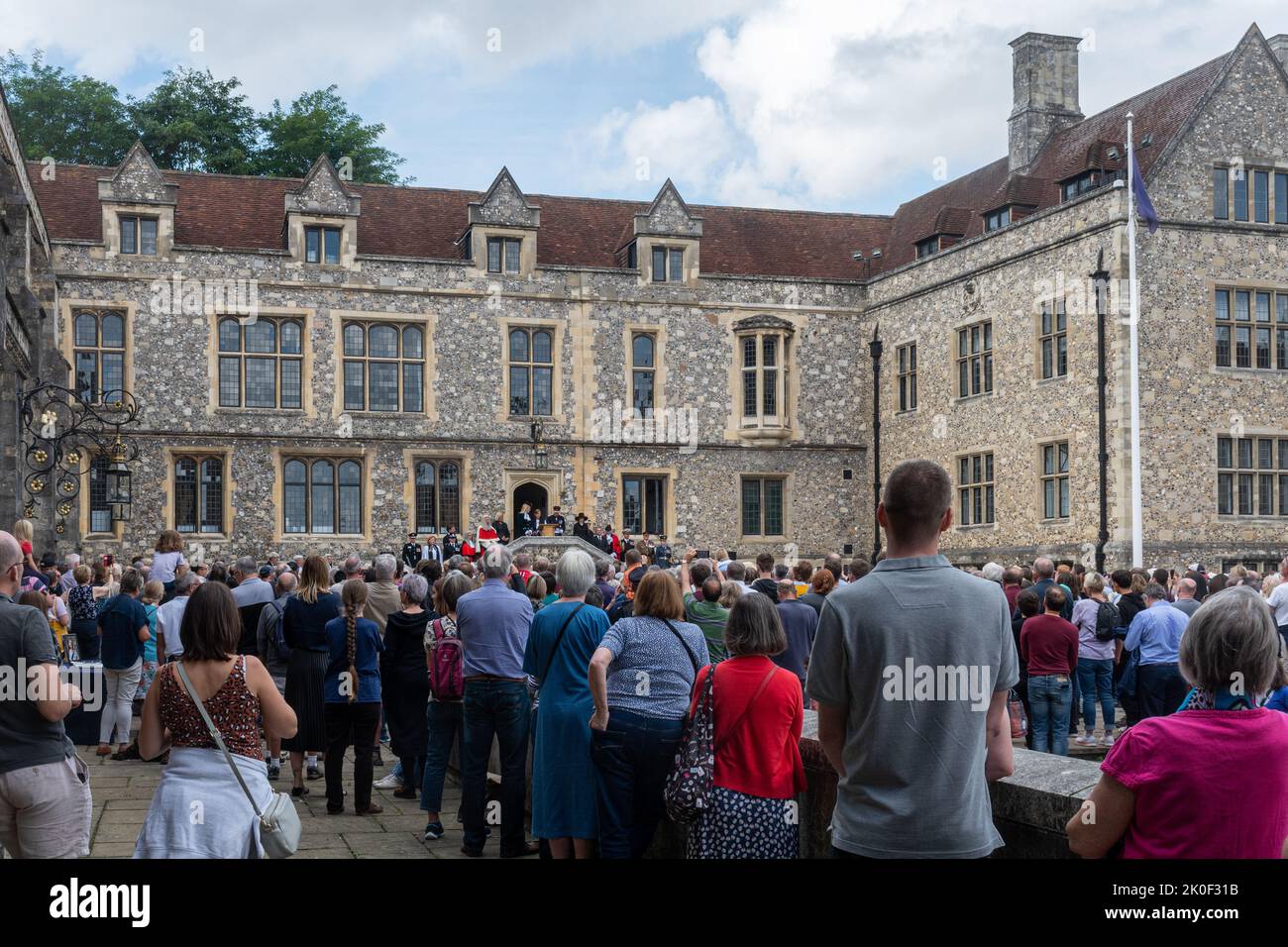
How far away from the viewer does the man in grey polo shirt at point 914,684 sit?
3.58 m

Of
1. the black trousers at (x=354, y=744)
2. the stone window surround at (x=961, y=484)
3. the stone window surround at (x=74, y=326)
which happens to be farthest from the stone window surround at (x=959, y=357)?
the black trousers at (x=354, y=744)

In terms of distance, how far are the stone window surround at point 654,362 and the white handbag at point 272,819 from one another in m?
26.1

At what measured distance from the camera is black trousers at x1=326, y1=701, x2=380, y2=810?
895 centimetres

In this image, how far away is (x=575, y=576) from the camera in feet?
22.7

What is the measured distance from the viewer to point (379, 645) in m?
9.29

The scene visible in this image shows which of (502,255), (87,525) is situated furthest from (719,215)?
(87,525)

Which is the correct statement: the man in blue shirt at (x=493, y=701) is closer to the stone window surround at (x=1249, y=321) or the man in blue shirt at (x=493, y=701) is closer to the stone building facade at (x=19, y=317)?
the stone building facade at (x=19, y=317)

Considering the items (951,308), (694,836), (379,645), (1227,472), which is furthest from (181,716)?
(951,308)

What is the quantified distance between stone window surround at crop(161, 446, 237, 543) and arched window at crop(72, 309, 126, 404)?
166 centimetres

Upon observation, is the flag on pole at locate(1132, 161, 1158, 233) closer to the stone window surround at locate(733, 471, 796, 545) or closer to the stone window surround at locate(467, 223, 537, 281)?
the stone window surround at locate(733, 471, 796, 545)

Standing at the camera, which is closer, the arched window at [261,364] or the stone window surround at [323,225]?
the arched window at [261,364]

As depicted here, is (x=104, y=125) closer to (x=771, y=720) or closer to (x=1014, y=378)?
(x=1014, y=378)

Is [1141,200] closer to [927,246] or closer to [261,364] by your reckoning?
[927,246]

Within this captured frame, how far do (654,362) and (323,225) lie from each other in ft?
25.1
